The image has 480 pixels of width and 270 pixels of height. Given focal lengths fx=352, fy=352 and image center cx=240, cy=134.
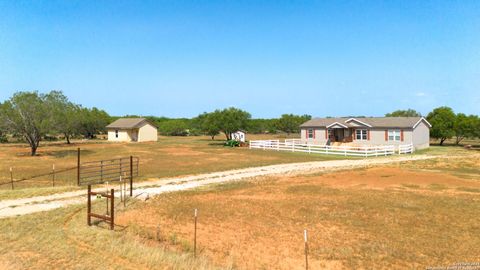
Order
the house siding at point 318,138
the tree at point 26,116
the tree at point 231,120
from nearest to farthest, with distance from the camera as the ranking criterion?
the tree at point 26,116 < the house siding at point 318,138 < the tree at point 231,120

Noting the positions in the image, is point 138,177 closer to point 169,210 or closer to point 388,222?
point 169,210

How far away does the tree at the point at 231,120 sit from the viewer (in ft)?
189

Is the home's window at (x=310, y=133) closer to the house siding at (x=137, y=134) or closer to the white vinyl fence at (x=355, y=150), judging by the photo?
the white vinyl fence at (x=355, y=150)

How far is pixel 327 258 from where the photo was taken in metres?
9.43

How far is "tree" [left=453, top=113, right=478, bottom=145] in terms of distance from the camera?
48469 mm

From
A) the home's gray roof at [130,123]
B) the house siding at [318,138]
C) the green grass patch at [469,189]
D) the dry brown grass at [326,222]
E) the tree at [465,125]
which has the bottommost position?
the dry brown grass at [326,222]

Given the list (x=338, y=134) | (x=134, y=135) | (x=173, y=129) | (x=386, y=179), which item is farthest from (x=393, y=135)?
(x=173, y=129)

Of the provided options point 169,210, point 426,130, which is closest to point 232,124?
point 426,130

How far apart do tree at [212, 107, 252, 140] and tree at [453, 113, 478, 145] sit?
3119 centimetres

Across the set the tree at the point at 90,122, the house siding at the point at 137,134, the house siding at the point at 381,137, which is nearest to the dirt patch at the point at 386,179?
the house siding at the point at 381,137

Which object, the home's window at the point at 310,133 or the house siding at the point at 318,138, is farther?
the home's window at the point at 310,133

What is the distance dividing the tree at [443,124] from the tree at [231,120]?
28.7 m

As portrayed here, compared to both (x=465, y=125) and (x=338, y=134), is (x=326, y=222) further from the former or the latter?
(x=465, y=125)

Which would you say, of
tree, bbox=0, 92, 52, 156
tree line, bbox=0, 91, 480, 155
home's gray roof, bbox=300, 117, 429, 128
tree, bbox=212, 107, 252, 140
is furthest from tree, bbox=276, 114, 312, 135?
tree, bbox=0, 92, 52, 156
